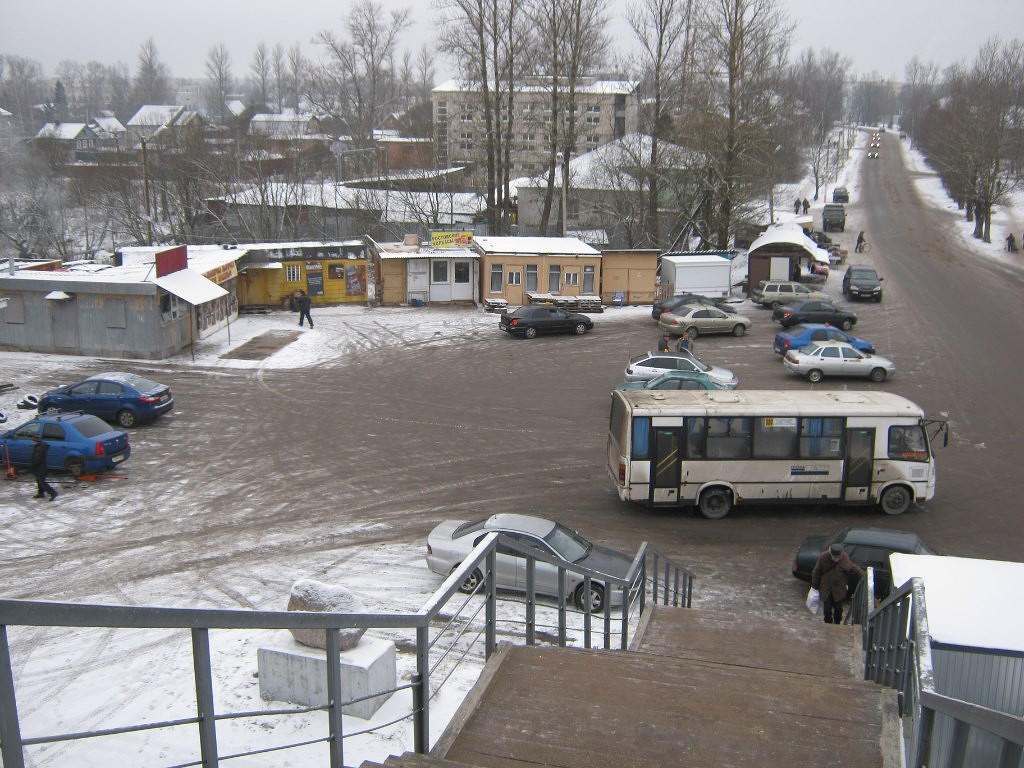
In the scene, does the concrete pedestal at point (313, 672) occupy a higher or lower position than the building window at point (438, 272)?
lower

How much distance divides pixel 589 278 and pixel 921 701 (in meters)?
36.3

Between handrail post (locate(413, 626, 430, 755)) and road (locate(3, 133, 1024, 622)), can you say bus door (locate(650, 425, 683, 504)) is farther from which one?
handrail post (locate(413, 626, 430, 755))

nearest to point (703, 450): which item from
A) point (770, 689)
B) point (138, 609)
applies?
point (770, 689)

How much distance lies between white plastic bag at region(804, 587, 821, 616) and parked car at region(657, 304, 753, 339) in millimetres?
20411

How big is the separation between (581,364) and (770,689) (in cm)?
2331

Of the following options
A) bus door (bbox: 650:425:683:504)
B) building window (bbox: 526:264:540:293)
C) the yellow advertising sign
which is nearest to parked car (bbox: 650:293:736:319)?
building window (bbox: 526:264:540:293)

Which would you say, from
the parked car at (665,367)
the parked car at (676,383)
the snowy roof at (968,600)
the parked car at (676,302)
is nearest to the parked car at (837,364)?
the parked car at (665,367)

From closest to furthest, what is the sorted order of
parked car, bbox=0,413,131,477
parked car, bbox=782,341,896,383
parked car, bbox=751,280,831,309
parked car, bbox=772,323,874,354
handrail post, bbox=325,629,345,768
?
handrail post, bbox=325,629,345,768 < parked car, bbox=0,413,131,477 < parked car, bbox=782,341,896,383 < parked car, bbox=772,323,874,354 < parked car, bbox=751,280,831,309

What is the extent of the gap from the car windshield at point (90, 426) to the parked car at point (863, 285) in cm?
3273

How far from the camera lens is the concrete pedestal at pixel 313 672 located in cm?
809

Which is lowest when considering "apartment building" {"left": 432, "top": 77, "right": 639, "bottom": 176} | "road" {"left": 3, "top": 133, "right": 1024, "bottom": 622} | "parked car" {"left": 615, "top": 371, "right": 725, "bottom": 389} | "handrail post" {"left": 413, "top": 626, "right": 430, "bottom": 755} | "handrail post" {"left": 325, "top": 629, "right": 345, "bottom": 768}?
"road" {"left": 3, "top": 133, "right": 1024, "bottom": 622}

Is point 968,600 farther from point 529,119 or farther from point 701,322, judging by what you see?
point 529,119

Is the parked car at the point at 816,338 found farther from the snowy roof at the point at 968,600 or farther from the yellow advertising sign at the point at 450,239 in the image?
the snowy roof at the point at 968,600

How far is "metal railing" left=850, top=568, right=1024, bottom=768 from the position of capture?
3.31 m
